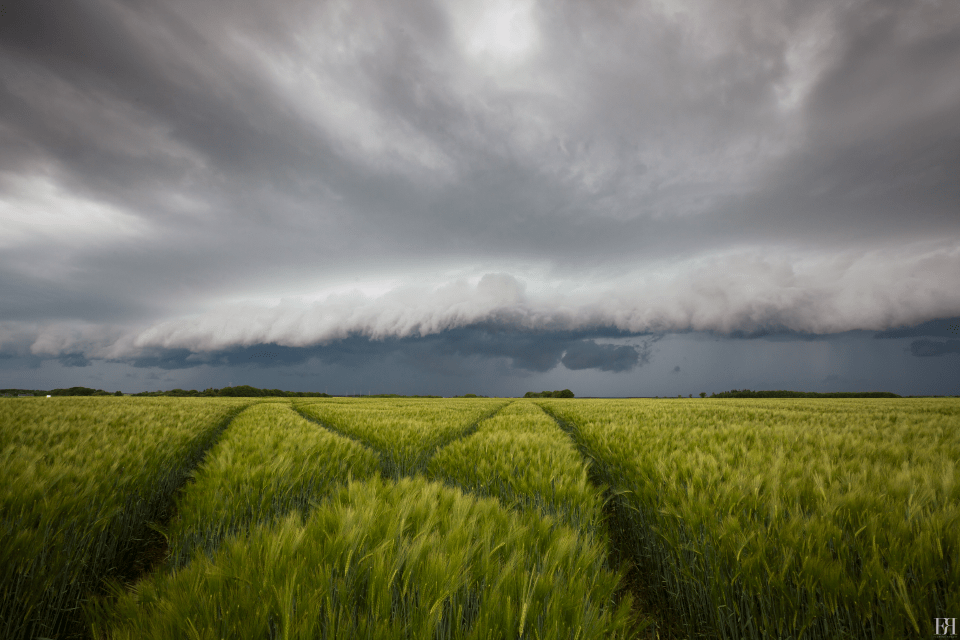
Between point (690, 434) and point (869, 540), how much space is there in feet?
13.9

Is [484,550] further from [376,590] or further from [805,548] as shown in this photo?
[805,548]

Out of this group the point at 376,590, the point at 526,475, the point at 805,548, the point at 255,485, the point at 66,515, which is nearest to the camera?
the point at 376,590

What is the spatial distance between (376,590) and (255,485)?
303cm

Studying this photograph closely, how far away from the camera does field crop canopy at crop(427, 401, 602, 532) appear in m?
3.26

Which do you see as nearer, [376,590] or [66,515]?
[376,590]

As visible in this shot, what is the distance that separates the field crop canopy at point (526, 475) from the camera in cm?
326

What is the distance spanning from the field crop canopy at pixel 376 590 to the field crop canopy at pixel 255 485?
3.77 ft

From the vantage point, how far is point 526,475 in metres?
3.85

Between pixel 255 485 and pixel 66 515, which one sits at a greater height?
pixel 66 515

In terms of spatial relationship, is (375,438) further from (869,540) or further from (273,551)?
(869,540)

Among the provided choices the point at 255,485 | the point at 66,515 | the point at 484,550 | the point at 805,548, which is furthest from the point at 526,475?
the point at 66,515

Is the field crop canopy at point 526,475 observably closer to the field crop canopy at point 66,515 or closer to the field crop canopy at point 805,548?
the field crop canopy at point 805,548

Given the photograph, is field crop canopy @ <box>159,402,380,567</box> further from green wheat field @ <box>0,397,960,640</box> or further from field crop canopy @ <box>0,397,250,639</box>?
field crop canopy @ <box>0,397,250,639</box>

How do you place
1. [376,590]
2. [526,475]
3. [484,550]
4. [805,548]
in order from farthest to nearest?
[526,475]
[805,548]
[484,550]
[376,590]
